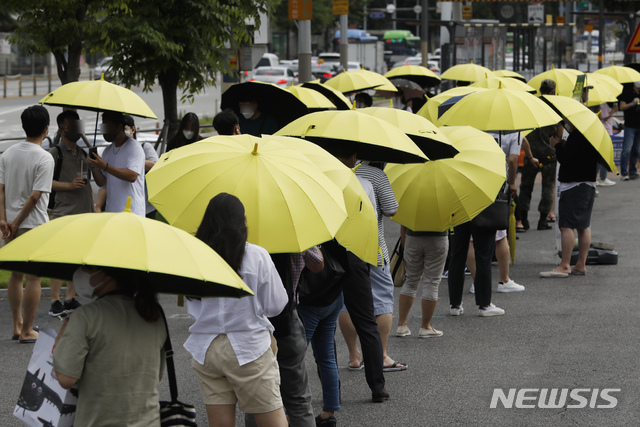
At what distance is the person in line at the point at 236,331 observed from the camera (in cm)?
427

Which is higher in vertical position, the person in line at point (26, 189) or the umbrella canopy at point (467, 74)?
the umbrella canopy at point (467, 74)

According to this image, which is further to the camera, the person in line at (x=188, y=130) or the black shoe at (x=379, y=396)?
the person in line at (x=188, y=130)

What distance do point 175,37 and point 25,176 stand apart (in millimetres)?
7001

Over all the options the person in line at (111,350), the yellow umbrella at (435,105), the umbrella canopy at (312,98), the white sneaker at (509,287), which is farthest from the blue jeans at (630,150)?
the person in line at (111,350)

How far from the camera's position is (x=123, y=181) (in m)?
8.25

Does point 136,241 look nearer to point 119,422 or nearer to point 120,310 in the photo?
point 120,310

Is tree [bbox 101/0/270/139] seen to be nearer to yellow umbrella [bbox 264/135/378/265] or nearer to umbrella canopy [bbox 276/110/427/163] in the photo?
umbrella canopy [bbox 276/110/427/163]

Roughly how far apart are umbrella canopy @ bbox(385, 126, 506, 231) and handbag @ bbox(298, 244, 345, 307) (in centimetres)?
A: 194

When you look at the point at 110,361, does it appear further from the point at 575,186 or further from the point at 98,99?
the point at 575,186

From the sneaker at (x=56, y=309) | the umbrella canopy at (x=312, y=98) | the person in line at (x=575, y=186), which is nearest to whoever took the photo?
the sneaker at (x=56, y=309)

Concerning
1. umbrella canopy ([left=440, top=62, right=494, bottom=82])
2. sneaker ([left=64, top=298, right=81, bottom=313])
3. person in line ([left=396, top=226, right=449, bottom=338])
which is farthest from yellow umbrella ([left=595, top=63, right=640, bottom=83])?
sneaker ([left=64, top=298, right=81, bottom=313])

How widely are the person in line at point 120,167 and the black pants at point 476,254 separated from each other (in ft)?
9.25

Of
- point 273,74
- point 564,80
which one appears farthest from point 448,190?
point 273,74

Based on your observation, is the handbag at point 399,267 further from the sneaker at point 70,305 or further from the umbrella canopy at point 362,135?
the sneaker at point 70,305
